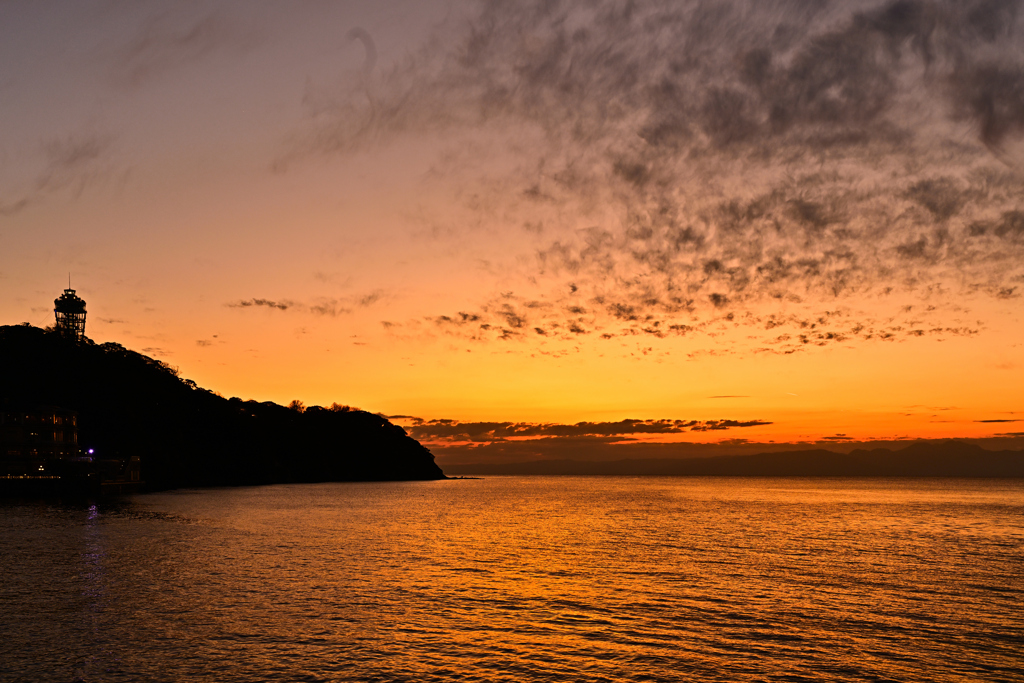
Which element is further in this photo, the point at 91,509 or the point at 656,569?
the point at 91,509

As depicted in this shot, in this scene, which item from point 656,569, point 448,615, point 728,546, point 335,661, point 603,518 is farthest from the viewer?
point 603,518

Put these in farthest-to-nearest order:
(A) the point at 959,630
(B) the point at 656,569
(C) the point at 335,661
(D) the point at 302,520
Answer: (D) the point at 302,520
(B) the point at 656,569
(A) the point at 959,630
(C) the point at 335,661

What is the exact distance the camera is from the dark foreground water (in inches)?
1089

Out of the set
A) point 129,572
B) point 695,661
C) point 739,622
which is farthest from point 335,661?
point 129,572

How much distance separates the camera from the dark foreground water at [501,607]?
27.7 m

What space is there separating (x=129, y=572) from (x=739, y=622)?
43.4 metres

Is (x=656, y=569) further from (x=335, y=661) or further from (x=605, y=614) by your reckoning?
(x=335, y=661)

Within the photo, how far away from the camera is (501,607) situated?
39031 mm

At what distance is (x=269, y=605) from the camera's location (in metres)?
38.6

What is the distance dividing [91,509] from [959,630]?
4945 inches

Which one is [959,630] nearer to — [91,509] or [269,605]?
[269,605]

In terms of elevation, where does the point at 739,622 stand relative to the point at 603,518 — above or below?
above

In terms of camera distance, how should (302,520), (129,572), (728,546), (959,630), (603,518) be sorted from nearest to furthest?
(959,630)
(129,572)
(728,546)
(302,520)
(603,518)

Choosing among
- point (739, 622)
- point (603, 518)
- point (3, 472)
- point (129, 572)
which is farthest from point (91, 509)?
point (739, 622)
